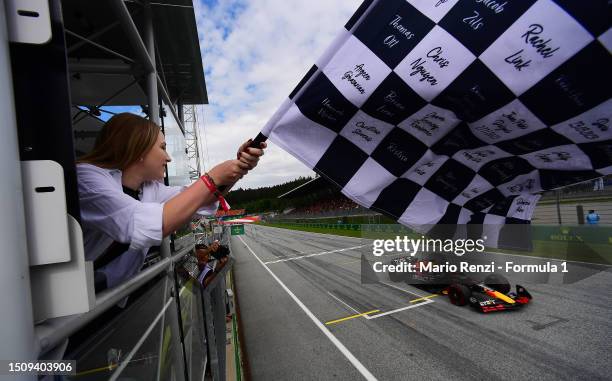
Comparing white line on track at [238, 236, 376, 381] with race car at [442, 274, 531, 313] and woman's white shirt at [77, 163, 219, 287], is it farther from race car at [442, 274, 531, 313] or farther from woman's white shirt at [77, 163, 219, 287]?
woman's white shirt at [77, 163, 219, 287]

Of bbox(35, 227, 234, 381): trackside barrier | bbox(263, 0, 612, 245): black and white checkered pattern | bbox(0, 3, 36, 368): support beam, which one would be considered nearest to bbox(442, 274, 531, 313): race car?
bbox(263, 0, 612, 245): black and white checkered pattern

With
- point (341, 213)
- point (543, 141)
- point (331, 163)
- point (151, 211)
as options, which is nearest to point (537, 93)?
point (543, 141)

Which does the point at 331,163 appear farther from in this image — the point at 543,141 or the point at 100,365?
the point at 100,365

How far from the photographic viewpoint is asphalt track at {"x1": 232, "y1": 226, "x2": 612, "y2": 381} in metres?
3.96

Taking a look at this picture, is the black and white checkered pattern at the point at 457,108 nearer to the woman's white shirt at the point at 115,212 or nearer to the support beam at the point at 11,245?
the woman's white shirt at the point at 115,212

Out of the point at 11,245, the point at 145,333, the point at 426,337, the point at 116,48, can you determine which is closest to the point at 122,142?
the point at 145,333

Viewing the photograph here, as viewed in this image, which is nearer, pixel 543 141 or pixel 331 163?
pixel 543 141

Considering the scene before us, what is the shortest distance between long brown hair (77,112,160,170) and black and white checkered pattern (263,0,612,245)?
0.62m

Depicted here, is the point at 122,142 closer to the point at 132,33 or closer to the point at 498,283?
the point at 132,33

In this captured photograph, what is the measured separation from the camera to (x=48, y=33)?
646 millimetres

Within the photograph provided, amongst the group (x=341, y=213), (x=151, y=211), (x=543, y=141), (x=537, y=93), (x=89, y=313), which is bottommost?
(x=341, y=213)

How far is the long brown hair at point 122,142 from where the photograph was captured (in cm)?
130

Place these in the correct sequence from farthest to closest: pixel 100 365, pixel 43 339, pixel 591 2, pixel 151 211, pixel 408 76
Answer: pixel 408 76 → pixel 591 2 → pixel 151 211 → pixel 100 365 → pixel 43 339

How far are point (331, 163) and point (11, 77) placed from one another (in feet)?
5.28
